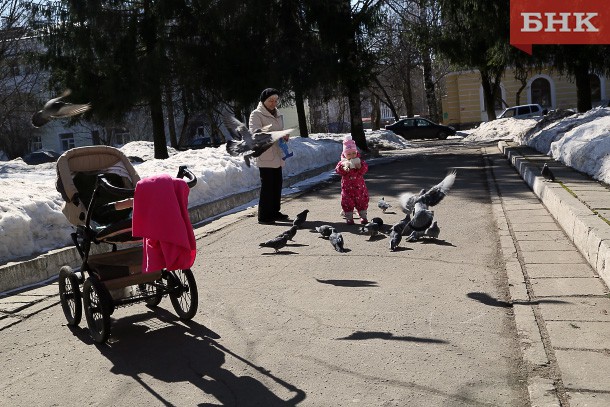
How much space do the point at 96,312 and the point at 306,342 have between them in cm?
169

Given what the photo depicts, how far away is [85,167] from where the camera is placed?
6.89 metres

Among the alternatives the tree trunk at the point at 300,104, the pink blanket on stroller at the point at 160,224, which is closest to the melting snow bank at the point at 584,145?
the tree trunk at the point at 300,104

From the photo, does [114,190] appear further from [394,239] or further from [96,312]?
[394,239]

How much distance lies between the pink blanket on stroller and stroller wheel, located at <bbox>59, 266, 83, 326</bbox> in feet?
3.17

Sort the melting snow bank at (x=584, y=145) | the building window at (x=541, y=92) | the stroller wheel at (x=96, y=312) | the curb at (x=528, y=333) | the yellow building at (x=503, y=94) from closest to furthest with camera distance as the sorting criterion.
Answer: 1. the curb at (x=528, y=333)
2. the stroller wheel at (x=96, y=312)
3. the melting snow bank at (x=584, y=145)
4. the yellow building at (x=503, y=94)
5. the building window at (x=541, y=92)

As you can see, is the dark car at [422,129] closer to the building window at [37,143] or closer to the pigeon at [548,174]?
the building window at [37,143]

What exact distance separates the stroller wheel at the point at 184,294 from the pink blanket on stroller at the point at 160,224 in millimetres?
454

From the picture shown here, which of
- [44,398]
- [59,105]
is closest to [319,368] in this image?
[44,398]

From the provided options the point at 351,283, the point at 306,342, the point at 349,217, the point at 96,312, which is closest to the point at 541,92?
the point at 349,217

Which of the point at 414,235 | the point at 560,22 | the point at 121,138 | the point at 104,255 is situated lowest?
the point at 414,235

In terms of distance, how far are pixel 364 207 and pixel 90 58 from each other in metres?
17.6

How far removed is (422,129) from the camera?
160ft

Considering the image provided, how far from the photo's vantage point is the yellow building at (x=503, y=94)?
57.8 m

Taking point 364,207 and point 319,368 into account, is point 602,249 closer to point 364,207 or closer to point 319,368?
point 319,368
